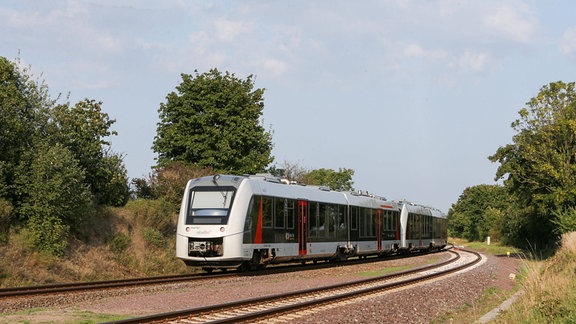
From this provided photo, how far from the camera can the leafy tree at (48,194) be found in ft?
78.5

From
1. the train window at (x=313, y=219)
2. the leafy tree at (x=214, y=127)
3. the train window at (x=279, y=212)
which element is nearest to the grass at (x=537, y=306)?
the train window at (x=279, y=212)

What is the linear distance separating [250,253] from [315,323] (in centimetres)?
1089

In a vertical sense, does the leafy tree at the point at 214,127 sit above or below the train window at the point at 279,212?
above

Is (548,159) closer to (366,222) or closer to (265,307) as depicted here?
(366,222)

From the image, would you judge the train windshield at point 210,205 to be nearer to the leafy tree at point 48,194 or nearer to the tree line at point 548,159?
the leafy tree at point 48,194

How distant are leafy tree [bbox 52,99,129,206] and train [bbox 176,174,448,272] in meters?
7.70

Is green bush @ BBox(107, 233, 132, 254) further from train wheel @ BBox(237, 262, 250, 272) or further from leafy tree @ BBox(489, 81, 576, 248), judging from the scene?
leafy tree @ BBox(489, 81, 576, 248)

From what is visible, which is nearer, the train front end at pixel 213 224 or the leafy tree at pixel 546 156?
the train front end at pixel 213 224

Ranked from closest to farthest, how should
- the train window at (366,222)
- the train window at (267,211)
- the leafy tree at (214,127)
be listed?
the train window at (267,211) → the train window at (366,222) → the leafy tree at (214,127)

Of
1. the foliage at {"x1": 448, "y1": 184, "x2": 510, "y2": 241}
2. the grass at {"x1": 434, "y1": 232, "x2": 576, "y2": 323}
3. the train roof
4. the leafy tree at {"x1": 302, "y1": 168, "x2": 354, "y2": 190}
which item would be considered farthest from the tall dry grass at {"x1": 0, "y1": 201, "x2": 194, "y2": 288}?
the foliage at {"x1": 448, "y1": 184, "x2": 510, "y2": 241}

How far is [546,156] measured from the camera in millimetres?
40719

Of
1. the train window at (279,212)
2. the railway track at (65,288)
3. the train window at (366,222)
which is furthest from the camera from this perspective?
the train window at (366,222)

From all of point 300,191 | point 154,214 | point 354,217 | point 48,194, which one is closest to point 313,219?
point 300,191

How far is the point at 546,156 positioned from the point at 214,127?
2059 centimetres
